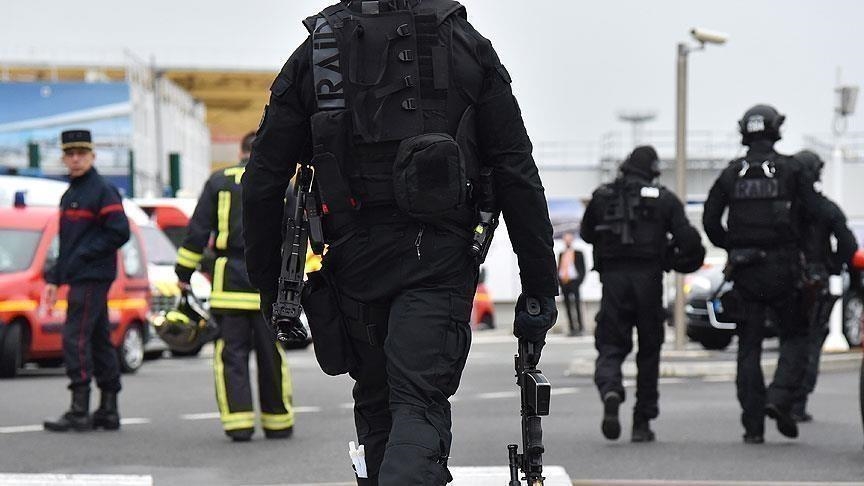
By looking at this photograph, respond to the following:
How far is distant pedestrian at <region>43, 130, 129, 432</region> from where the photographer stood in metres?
11.7

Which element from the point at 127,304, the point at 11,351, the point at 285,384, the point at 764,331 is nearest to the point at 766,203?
the point at 764,331

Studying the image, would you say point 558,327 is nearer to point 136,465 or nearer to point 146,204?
point 146,204

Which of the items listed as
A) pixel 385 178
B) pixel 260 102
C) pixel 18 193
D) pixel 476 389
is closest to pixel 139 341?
pixel 18 193

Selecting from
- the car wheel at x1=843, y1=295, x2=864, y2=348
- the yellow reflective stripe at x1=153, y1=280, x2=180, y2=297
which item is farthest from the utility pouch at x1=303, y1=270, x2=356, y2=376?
the car wheel at x1=843, y1=295, x2=864, y2=348

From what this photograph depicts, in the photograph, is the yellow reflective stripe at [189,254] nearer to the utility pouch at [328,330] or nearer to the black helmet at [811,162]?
the black helmet at [811,162]

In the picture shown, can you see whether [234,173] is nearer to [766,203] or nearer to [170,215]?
[766,203]

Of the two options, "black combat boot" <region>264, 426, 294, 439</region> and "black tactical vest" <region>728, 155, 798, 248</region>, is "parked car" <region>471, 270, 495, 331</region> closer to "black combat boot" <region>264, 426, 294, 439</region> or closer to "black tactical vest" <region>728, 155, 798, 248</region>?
"black combat boot" <region>264, 426, 294, 439</region>

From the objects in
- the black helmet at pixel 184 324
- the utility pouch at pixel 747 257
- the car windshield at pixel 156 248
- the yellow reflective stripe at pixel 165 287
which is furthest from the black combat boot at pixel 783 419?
the car windshield at pixel 156 248

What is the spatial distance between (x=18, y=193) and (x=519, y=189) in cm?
1425

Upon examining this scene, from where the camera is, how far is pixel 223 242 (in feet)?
35.6

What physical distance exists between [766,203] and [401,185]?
5.61 m

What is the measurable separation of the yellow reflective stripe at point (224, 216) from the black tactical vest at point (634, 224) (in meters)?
2.17

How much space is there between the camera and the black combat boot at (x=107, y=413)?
11844mm

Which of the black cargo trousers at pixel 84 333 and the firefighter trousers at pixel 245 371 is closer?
the firefighter trousers at pixel 245 371
